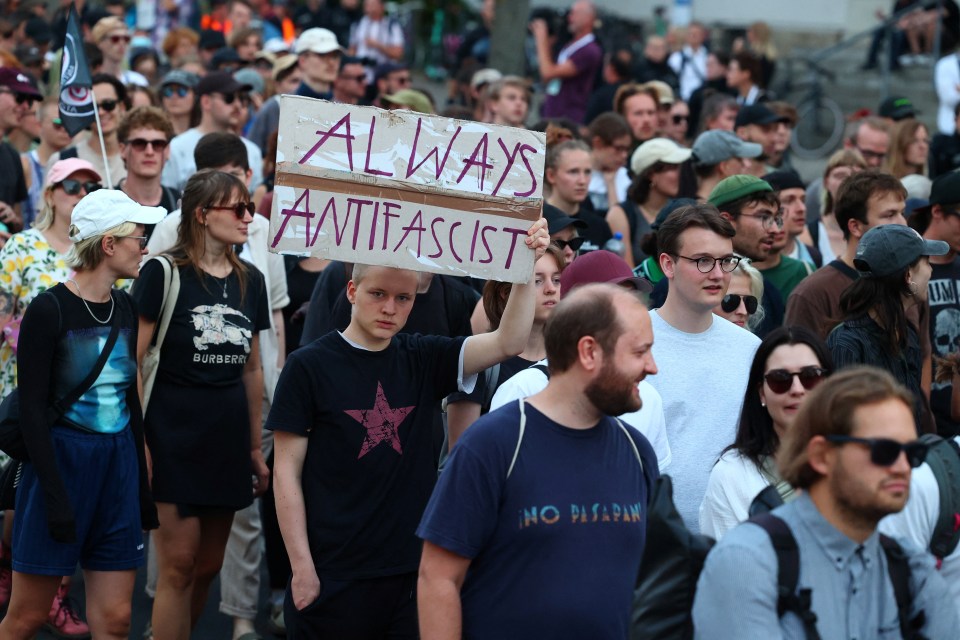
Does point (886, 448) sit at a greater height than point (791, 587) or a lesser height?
greater

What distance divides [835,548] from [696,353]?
1968 millimetres

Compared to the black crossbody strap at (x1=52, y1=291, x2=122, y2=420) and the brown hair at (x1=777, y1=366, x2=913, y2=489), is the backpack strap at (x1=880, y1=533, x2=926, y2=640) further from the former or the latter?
the black crossbody strap at (x1=52, y1=291, x2=122, y2=420)

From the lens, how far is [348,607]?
4891mm

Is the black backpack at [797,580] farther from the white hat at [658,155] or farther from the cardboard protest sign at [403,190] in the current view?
the white hat at [658,155]

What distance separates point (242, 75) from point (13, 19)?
6.19 meters

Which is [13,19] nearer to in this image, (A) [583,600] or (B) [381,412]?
(B) [381,412]

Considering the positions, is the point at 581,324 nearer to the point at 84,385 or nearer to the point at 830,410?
the point at 830,410

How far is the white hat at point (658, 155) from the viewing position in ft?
29.0

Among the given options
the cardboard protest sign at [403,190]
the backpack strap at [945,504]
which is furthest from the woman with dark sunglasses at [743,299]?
the backpack strap at [945,504]

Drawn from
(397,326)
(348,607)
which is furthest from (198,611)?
(397,326)

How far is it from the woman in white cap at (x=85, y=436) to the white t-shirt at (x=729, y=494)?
96.3 inches

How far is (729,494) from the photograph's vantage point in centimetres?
435

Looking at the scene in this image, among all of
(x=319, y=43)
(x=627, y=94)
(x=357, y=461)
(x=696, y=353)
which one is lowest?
(x=357, y=461)

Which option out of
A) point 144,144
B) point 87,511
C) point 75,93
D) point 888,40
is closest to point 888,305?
point 87,511
